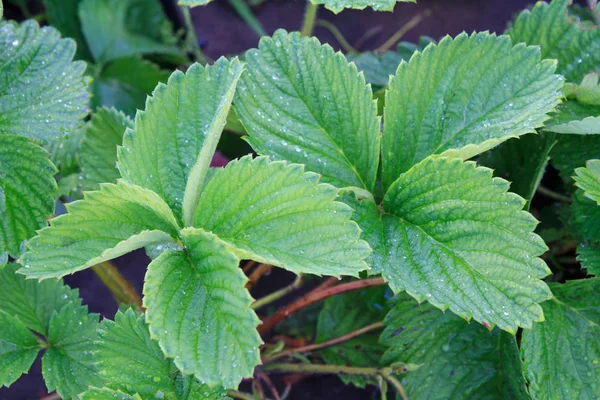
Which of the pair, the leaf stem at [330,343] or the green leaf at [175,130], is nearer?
the green leaf at [175,130]

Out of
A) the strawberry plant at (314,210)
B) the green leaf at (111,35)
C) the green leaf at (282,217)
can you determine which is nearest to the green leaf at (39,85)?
the strawberry plant at (314,210)

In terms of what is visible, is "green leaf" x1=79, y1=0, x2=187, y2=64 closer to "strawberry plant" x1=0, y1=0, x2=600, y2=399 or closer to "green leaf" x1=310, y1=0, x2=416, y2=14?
"strawberry plant" x1=0, y1=0, x2=600, y2=399

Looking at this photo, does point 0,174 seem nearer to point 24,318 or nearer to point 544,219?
point 24,318

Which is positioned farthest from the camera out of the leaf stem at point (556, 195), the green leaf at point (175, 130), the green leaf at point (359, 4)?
the leaf stem at point (556, 195)

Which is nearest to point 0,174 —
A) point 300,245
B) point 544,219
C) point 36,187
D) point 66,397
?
point 36,187

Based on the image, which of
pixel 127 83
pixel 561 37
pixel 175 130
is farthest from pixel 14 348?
pixel 561 37

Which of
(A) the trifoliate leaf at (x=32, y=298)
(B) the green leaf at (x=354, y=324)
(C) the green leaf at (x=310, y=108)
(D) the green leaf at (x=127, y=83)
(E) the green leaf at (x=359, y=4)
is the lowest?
(B) the green leaf at (x=354, y=324)

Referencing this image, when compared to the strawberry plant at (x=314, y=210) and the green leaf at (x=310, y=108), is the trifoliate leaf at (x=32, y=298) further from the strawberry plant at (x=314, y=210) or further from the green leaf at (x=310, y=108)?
the green leaf at (x=310, y=108)

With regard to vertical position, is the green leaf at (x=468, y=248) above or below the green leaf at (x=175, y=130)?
below

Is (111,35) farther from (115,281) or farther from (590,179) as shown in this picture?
(590,179)
